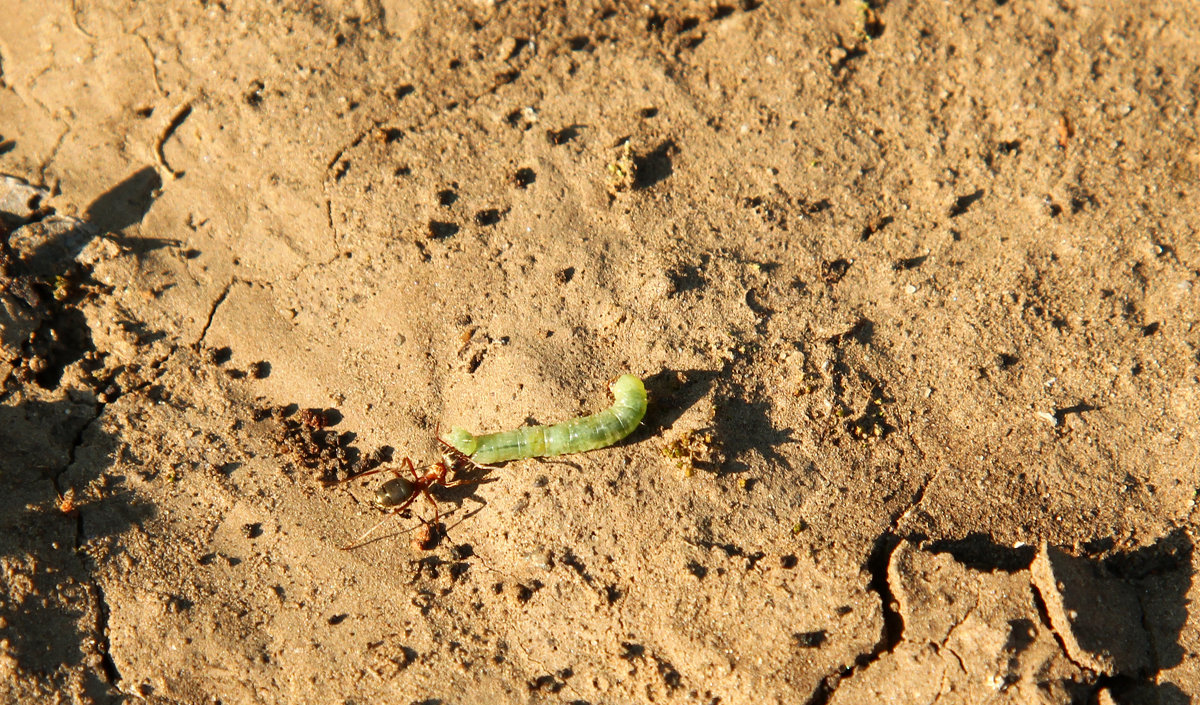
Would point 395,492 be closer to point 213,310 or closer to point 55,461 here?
point 213,310

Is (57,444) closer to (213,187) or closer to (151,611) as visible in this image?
(151,611)

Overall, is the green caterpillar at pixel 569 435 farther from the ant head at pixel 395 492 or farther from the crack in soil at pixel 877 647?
the crack in soil at pixel 877 647

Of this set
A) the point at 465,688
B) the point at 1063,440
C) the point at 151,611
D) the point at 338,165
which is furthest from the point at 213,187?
the point at 1063,440

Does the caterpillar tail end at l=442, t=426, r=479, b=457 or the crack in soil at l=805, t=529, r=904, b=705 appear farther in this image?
the caterpillar tail end at l=442, t=426, r=479, b=457

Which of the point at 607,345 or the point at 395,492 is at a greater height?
the point at 607,345

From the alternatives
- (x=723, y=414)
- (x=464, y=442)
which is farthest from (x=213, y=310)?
(x=723, y=414)

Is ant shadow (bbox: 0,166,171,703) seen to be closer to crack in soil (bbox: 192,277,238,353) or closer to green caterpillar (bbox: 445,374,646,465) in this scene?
crack in soil (bbox: 192,277,238,353)

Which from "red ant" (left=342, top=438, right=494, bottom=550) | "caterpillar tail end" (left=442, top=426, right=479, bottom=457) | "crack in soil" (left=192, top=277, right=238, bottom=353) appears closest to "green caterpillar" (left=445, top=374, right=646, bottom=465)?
"caterpillar tail end" (left=442, top=426, right=479, bottom=457)
